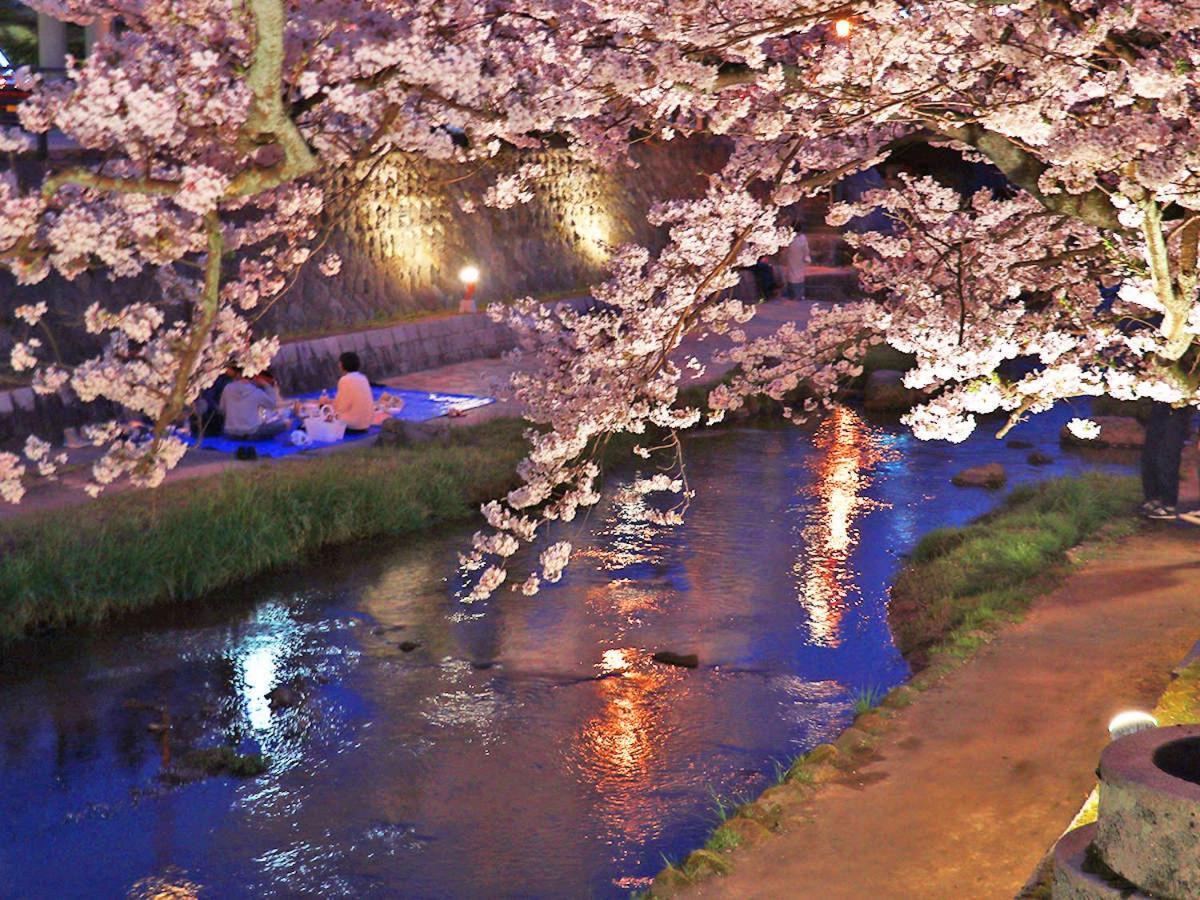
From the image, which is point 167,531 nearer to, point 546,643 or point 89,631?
point 89,631

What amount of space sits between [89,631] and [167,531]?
915 mm

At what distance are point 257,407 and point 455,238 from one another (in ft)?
23.7

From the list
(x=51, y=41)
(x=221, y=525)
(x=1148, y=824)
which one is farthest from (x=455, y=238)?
(x=1148, y=824)

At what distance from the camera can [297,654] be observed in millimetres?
8945

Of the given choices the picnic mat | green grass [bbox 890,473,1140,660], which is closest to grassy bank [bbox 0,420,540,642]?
the picnic mat

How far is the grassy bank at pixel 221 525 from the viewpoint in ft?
29.0

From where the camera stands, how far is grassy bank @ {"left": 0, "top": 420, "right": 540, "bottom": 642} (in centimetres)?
884

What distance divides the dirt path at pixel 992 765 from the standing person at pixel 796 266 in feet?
50.4

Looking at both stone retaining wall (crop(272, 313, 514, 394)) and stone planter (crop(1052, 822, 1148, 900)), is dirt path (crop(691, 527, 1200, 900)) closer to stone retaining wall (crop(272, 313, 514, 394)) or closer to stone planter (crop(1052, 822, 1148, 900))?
stone planter (crop(1052, 822, 1148, 900))

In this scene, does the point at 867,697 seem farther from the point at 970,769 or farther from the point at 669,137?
the point at 669,137

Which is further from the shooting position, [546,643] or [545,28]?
[546,643]

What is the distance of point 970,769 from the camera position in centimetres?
594

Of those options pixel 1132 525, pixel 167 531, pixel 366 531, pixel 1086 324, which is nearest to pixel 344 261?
pixel 366 531

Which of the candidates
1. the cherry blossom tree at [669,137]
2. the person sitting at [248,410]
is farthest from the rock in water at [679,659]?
the person sitting at [248,410]
